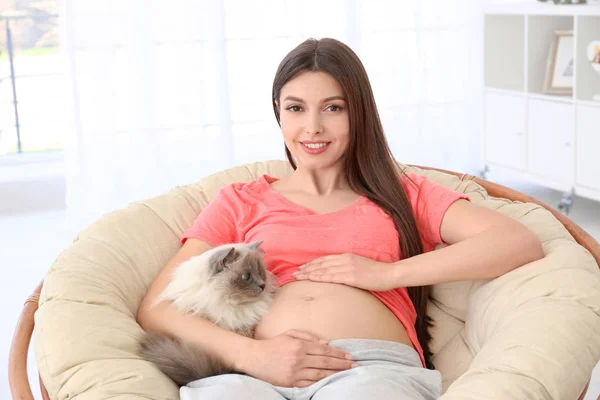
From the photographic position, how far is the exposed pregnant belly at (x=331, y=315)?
5.84 feet

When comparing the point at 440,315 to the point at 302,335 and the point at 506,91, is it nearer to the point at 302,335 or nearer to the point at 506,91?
the point at 302,335

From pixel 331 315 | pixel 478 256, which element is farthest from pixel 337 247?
pixel 478 256

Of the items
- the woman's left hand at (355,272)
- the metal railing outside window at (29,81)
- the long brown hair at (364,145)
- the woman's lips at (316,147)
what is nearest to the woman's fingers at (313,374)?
the woman's left hand at (355,272)

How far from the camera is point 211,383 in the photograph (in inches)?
65.3

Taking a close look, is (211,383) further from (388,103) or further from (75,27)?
(388,103)

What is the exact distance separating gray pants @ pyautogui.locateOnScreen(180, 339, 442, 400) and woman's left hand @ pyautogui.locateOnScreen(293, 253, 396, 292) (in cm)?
15

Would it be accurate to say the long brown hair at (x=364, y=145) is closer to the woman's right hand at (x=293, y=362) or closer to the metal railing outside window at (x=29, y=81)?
the woman's right hand at (x=293, y=362)

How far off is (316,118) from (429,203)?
0.36 metres

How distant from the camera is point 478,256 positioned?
186 centimetres

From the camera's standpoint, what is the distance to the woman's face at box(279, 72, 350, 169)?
197 cm

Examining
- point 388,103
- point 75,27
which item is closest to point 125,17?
point 75,27

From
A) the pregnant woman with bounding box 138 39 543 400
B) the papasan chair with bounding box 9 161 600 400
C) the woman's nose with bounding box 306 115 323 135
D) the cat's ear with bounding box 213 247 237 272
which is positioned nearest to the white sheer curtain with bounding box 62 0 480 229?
the papasan chair with bounding box 9 161 600 400

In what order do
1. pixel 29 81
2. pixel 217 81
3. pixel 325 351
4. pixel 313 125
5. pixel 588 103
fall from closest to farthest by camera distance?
pixel 325 351, pixel 313 125, pixel 588 103, pixel 217 81, pixel 29 81

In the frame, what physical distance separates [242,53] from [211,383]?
127 inches
